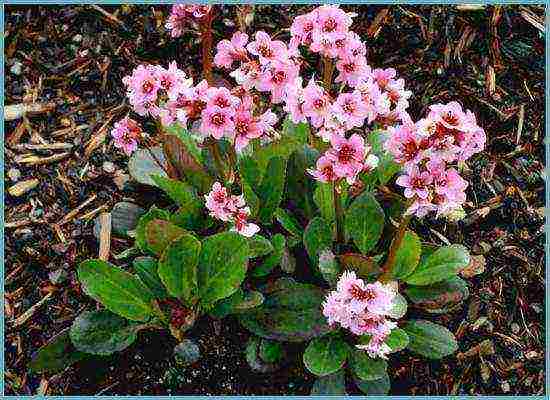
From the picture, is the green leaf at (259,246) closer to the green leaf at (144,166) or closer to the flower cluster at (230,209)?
the flower cluster at (230,209)

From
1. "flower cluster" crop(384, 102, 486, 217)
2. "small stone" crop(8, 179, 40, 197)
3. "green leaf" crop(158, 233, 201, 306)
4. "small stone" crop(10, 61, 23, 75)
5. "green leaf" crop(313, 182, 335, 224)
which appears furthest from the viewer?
"small stone" crop(10, 61, 23, 75)

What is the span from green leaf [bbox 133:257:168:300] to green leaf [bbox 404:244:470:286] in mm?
928

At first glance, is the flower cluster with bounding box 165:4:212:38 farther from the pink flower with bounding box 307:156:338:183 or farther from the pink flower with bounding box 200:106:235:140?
the pink flower with bounding box 307:156:338:183

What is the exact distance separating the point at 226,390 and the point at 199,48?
1.78 m

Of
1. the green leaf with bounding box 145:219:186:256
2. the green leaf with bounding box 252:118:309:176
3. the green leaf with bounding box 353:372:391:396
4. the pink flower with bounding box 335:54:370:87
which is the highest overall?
the pink flower with bounding box 335:54:370:87

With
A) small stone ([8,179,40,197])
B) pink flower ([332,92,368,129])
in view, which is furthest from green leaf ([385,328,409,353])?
small stone ([8,179,40,197])

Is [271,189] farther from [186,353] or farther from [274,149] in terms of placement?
[186,353]

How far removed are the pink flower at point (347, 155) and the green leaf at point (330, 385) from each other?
0.86 metres

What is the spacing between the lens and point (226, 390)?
3459 mm

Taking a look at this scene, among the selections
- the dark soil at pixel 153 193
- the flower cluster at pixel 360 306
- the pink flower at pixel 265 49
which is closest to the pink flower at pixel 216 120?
the pink flower at pixel 265 49

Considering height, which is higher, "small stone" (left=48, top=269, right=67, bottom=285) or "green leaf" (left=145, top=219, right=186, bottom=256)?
"green leaf" (left=145, top=219, right=186, bottom=256)

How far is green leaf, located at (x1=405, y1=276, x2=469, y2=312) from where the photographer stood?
3408 mm

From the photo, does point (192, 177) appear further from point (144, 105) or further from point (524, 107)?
point (524, 107)

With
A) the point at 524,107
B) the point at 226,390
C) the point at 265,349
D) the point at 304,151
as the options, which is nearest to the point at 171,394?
the point at 226,390
